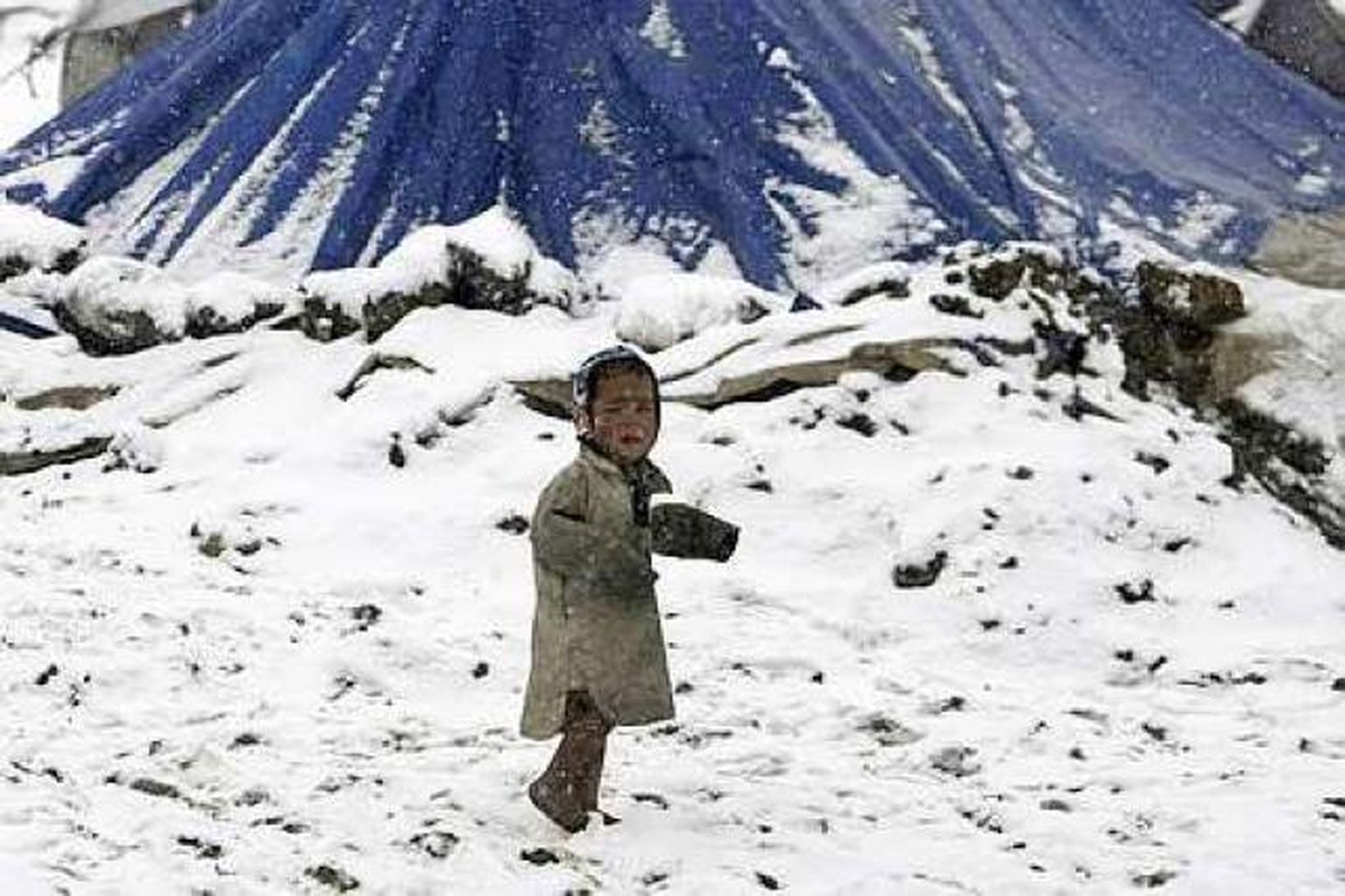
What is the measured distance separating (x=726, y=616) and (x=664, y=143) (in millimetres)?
4421

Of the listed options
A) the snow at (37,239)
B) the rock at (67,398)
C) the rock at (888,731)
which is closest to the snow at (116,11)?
the snow at (37,239)

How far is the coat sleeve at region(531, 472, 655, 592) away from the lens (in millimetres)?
3797

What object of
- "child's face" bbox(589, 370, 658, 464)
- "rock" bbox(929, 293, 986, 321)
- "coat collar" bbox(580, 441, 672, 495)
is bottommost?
"rock" bbox(929, 293, 986, 321)

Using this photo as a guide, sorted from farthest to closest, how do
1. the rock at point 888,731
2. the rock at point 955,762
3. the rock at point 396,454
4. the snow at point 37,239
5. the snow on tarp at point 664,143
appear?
the snow at point 37,239 < the snow on tarp at point 664,143 < the rock at point 396,454 < the rock at point 888,731 < the rock at point 955,762

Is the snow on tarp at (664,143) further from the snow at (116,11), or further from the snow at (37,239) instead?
the snow at (116,11)

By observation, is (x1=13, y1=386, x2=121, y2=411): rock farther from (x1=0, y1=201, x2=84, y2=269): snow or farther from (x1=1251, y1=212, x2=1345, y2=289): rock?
(x1=1251, y1=212, x2=1345, y2=289): rock

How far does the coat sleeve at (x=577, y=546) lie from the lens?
3.80 meters

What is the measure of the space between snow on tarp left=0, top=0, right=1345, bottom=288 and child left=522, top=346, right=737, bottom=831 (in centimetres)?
546

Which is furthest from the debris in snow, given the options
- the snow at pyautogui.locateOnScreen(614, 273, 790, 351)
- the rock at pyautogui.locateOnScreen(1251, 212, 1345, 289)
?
the rock at pyautogui.locateOnScreen(1251, 212, 1345, 289)

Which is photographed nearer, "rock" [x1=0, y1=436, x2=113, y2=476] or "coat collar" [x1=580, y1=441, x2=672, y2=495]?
"coat collar" [x1=580, y1=441, x2=672, y2=495]

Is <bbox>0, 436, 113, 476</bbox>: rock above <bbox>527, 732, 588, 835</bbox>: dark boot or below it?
below

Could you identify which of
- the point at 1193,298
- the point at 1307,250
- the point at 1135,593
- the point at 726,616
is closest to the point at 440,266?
the point at 726,616

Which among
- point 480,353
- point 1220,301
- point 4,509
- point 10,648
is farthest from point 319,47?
point 10,648

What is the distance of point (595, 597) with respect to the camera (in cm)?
381
